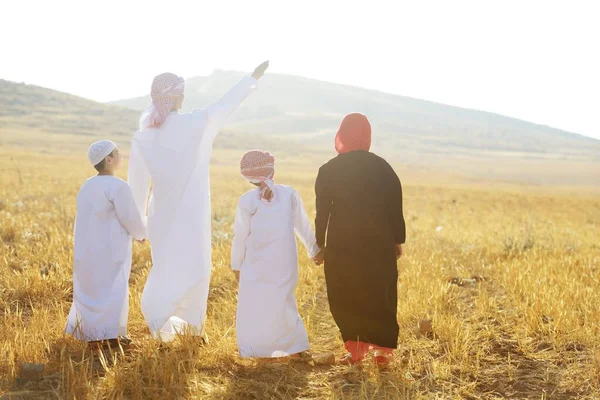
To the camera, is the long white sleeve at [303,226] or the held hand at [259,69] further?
the held hand at [259,69]

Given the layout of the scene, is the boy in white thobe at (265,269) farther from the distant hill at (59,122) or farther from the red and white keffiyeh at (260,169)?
the distant hill at (59,122)

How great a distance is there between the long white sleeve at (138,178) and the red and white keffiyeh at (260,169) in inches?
35.5

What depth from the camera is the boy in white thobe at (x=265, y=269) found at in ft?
16.2

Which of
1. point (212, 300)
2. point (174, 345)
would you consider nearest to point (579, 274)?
point (212, 300)

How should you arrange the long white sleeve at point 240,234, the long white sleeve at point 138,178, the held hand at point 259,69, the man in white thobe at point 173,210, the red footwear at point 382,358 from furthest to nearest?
the held hand at point 259,69
the long white sleeve at point 138,178
the man in white thobe at point 173,210
the long white sleeve at point 240,234
the red footwear at point 382,358

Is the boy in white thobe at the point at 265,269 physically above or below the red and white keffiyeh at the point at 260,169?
below

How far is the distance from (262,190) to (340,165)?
655mm

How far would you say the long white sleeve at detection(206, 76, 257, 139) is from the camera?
5.30 m

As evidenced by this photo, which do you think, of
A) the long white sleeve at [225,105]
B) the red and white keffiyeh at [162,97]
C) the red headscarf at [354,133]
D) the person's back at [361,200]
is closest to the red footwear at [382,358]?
the person's back at [361,200]

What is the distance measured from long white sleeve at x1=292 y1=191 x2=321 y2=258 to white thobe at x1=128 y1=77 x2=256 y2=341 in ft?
2.50

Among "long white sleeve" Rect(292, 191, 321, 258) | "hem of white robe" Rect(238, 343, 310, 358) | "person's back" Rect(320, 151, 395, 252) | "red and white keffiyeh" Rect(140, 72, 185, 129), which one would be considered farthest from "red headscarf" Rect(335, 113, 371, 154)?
"hem of white robe" Rect(238, 343, 310, 358)

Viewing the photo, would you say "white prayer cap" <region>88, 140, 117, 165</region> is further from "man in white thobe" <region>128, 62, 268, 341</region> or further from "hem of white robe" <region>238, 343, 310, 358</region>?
"hem of white robe" <region>238, 343, 310, 358</region>

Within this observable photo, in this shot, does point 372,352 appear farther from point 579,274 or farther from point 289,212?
Answer: point 579,274

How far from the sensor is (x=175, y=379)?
13.6 feet
